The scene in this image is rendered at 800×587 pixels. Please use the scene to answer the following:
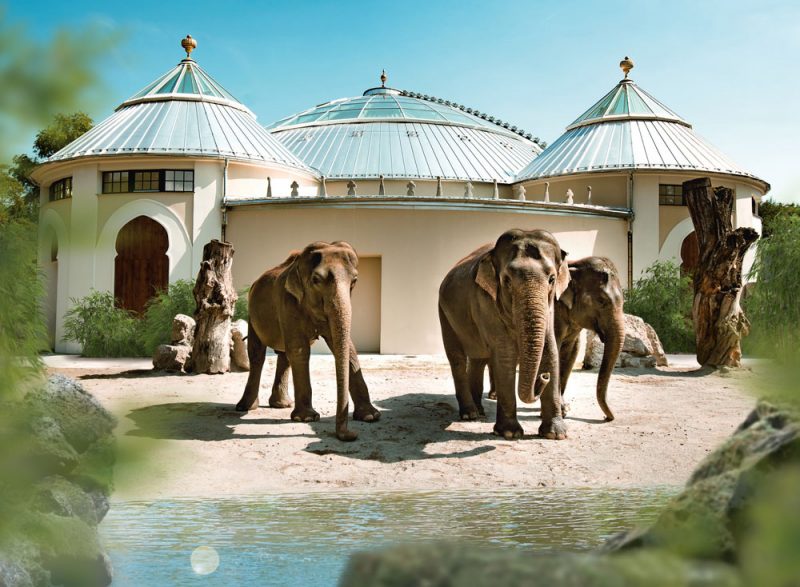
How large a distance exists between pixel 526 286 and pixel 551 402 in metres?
1.64

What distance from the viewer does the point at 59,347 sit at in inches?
1038

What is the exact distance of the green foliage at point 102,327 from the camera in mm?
24000

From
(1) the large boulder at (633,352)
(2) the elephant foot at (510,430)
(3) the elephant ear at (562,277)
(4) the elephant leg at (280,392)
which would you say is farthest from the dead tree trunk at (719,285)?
(4) the elephant leg at (280,392)

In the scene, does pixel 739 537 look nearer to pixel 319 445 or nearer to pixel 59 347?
pixel 319 445

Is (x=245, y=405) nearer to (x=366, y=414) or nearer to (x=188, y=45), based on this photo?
(x=366, y=414)

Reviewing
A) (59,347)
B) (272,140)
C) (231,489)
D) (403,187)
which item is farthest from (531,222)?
(231,489)

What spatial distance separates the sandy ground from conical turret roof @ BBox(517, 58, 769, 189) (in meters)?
15.3

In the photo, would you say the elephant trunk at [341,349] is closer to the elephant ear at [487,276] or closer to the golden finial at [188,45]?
the elephant ear at [487,276]

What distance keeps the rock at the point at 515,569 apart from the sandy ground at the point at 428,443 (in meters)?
4.87

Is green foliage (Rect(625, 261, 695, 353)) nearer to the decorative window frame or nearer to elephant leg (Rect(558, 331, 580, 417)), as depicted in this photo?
elephant leg (Rect(558, 331, 580, 417))

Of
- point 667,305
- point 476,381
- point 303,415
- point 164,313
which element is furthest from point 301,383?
point 667,305

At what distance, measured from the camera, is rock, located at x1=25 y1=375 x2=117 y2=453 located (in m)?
5.05

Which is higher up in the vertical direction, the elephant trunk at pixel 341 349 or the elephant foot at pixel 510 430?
the elephant trunk at pixel 341 349

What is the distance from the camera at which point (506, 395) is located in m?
10.9
